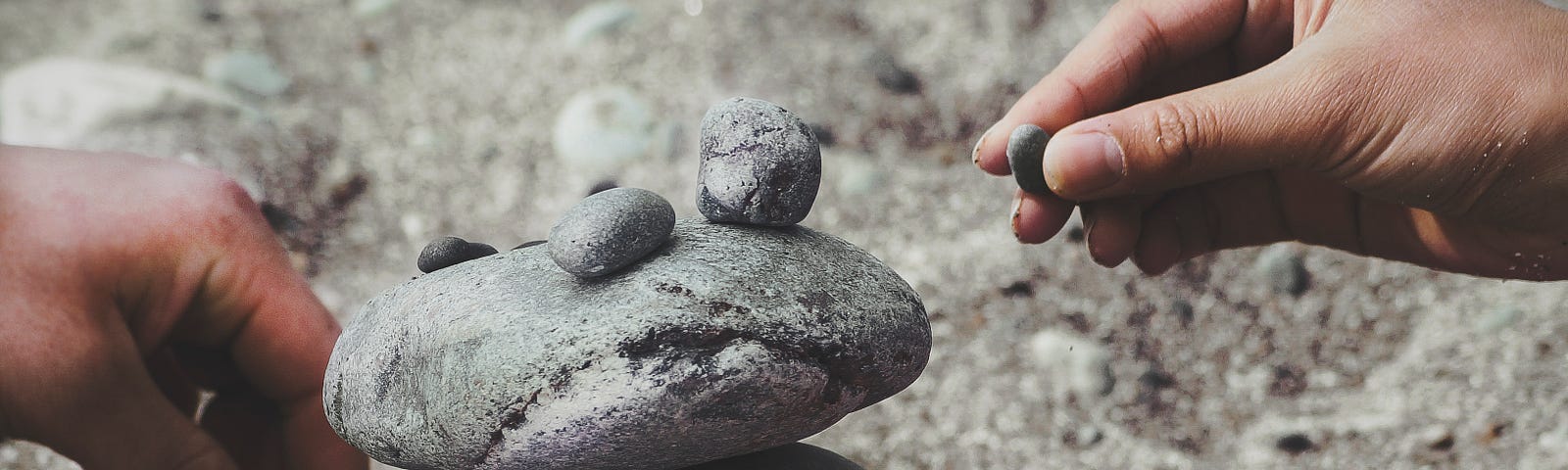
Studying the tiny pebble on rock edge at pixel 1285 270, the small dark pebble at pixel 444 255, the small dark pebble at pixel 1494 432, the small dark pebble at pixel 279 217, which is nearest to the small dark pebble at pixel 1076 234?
the tiny pebble on rock edge at pixel 1285 270

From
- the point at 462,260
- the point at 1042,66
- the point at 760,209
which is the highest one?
the point at 1042,66

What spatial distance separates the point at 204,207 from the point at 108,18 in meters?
2.24

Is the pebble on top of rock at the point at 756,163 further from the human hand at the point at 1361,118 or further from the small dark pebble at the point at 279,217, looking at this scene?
the small dark pebble at the point at 279,217

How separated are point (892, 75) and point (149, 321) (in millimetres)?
1949

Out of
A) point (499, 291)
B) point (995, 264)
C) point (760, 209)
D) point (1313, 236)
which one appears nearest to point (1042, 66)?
point (995, 264)

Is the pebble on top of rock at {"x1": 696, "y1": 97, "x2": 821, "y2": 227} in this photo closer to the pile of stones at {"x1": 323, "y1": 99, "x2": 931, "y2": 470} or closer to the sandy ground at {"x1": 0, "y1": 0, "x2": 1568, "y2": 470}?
the pile of stones at {"x1": 323, "y1": 99, "x2": 931, "y2": 470}

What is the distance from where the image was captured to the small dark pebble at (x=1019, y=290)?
261 centimetres

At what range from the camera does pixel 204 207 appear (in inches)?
75.2

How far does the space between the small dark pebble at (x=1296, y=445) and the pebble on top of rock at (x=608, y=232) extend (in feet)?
4.70

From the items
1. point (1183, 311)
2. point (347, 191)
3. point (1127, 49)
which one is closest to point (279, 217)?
point (347, 191)

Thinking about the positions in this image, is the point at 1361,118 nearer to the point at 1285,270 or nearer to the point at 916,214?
the point at 1285,270

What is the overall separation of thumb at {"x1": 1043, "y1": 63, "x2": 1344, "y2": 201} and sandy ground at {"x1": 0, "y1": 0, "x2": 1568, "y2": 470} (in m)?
0.74

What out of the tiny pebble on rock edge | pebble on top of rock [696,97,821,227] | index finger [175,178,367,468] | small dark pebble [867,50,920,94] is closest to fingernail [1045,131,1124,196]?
pebble on top of rock [696,97,821,227]

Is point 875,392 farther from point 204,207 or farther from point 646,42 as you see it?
point 646,42
